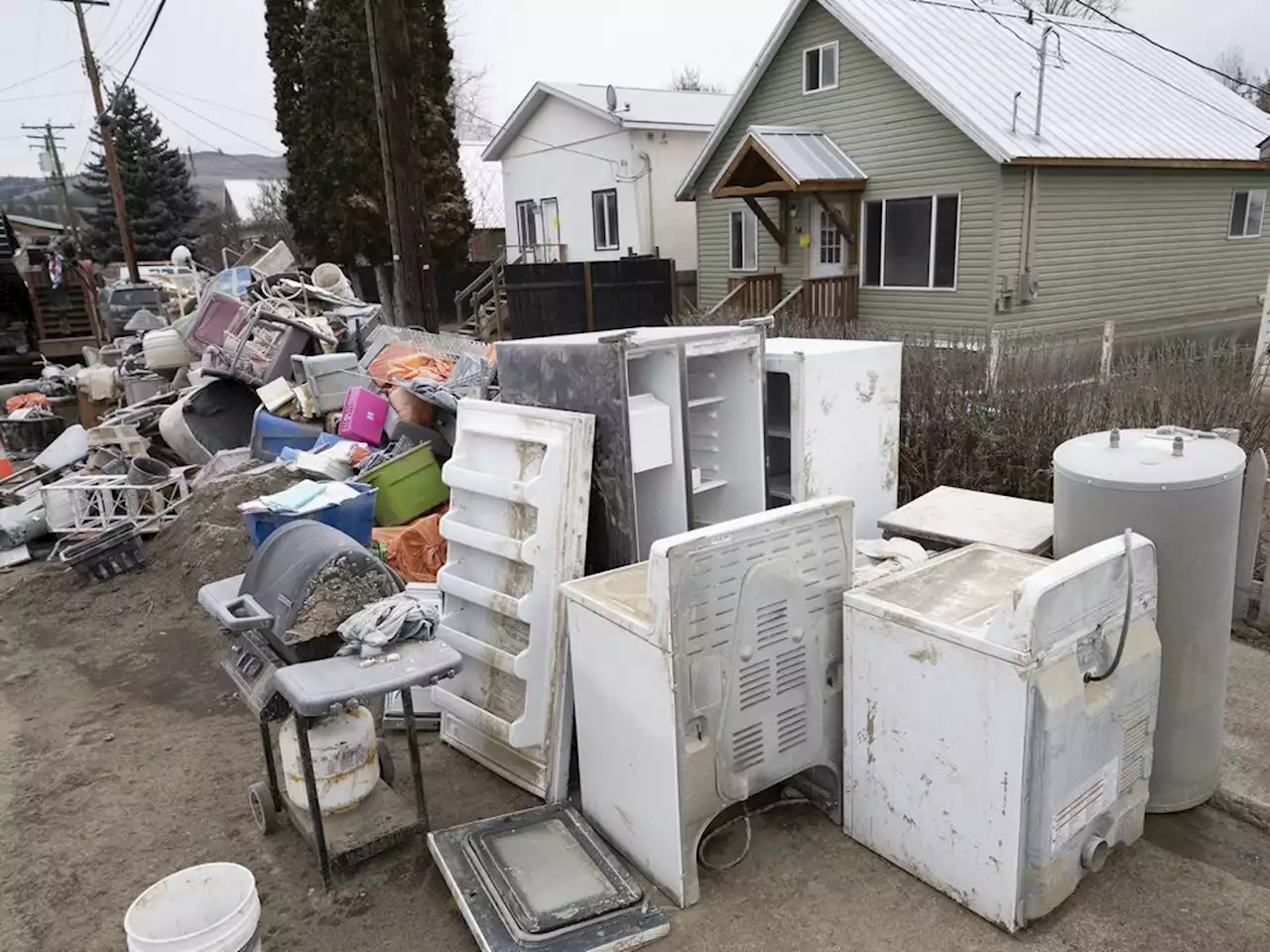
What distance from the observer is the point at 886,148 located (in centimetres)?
1323

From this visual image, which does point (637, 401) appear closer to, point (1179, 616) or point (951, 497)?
point (951, 497)

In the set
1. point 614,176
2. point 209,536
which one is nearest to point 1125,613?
point 209,536

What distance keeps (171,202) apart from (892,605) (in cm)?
3922

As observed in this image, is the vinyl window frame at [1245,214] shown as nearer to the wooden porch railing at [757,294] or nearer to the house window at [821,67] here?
the house window at [821,67]

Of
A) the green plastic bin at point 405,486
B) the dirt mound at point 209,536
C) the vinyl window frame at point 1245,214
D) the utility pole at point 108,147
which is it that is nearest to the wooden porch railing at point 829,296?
the vinyl window frame at point 1245,214

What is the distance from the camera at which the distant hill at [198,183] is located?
41.5 metres

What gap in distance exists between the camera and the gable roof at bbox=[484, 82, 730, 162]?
60.3ft

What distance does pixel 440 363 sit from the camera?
25.1ft

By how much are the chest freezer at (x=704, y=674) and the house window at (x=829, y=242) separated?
1228 centimetres

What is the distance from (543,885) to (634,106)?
18.8m

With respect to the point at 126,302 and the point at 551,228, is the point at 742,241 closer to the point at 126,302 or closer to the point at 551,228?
the point at 551,228

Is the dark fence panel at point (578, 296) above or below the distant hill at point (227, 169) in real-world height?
below

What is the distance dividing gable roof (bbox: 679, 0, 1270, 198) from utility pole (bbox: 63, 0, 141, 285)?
1367cm

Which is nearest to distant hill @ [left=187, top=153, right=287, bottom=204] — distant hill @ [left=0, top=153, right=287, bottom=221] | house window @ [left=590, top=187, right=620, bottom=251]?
distant hill @ [left=0, top=153, right=287, bottom=221]
